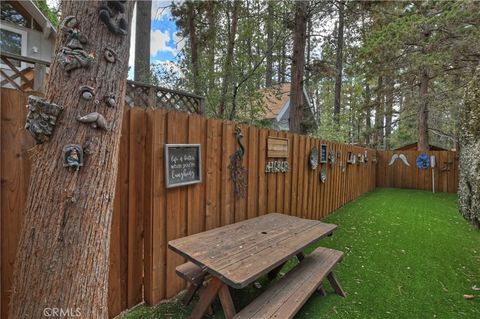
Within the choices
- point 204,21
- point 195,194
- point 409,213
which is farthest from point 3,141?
point 204,21

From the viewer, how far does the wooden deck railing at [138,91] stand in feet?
16.0

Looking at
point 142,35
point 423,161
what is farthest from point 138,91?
point 423,161

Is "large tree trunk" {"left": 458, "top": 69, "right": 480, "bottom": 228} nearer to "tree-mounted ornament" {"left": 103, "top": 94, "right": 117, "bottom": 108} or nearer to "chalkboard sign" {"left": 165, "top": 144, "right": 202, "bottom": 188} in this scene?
"chalkboard sign" {"left": 165, "top": 144, "right": 202, "bottom": 188}

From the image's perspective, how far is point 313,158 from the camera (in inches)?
199

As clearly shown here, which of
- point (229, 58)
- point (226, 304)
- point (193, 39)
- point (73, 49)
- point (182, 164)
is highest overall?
point (193, 39)

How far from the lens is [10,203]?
1628 mm

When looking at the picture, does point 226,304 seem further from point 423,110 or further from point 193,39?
point 423,110

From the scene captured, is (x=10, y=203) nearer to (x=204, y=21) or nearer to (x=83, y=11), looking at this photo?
(x=83, y=11)

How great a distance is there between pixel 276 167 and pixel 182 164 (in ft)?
6.12

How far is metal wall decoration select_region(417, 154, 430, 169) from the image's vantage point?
35.2ft

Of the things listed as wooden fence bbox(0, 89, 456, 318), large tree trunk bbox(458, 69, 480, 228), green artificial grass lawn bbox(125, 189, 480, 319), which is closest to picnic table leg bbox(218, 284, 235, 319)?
green artificial grass lawn bbox(125, 189, 480, 319)

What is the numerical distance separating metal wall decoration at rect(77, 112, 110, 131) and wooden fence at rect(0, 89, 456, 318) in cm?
60

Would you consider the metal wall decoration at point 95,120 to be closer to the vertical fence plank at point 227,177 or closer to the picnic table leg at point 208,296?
the picnic table leg at point 208,296

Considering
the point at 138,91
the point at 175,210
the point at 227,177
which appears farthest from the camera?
the point at 138,91
